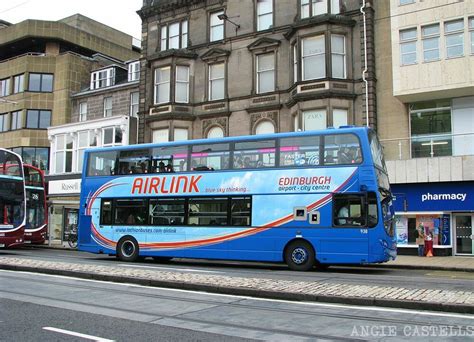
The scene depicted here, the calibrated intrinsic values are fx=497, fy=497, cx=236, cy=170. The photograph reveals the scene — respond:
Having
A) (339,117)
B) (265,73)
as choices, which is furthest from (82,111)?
(339,117)

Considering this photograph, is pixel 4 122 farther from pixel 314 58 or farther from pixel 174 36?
pixel 314 58

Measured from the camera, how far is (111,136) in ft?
112

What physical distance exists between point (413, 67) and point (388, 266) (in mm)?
10140

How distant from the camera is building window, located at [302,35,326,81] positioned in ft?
83.4

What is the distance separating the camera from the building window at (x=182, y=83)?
101ft

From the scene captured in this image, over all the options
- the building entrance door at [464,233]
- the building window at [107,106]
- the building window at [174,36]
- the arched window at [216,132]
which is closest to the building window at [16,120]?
the building window at [107,106]

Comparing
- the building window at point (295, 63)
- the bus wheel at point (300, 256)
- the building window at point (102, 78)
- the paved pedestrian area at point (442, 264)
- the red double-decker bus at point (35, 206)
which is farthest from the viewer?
the building window at point (102, 78)

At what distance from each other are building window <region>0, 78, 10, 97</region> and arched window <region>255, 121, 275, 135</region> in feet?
82.9

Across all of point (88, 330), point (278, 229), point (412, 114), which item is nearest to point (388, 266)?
point (278, 229)

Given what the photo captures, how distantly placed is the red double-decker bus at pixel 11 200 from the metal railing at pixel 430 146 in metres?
17.2

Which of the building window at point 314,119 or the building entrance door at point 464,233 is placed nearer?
the building entrance door at point 464,233

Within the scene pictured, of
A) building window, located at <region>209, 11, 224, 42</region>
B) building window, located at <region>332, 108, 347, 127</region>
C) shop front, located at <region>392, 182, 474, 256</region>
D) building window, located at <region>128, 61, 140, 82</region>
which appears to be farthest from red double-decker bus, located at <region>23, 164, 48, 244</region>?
shop front, located at <region>392, 182, 474, 256</region>

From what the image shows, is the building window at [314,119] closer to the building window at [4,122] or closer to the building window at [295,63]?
the building window at [295,63]

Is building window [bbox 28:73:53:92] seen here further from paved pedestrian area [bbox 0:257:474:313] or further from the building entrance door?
the building entrance door
